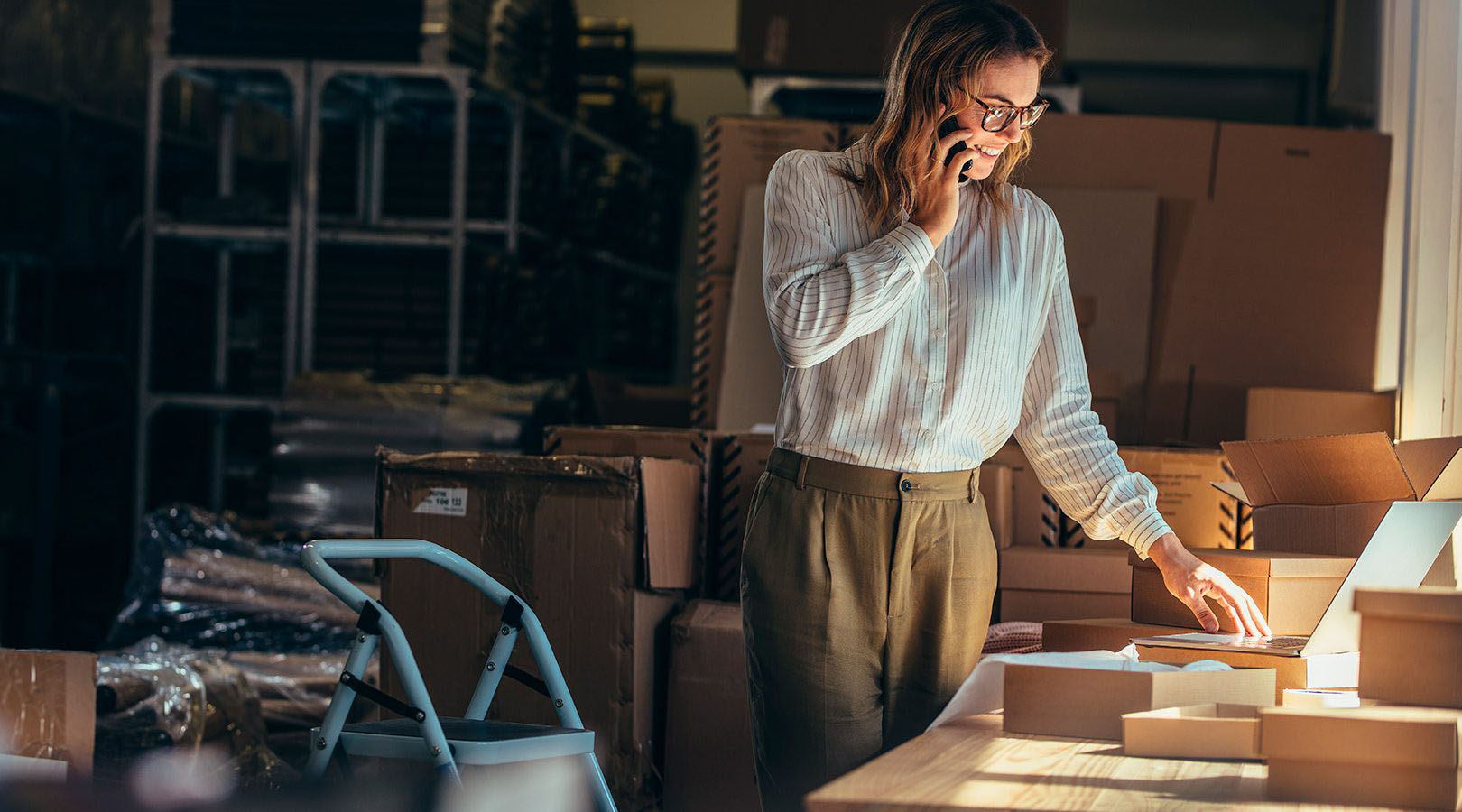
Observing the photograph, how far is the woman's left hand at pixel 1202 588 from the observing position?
191 centimetres

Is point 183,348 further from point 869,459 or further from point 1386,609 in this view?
point 1386,609

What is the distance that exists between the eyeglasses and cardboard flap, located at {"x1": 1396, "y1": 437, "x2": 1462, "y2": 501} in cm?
69

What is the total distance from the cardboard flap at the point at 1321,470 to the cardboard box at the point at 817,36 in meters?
2.87

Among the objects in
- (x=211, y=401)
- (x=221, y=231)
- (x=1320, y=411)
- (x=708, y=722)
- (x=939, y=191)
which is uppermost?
(x=221, y=231)

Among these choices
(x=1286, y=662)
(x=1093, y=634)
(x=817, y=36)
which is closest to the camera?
(x=1286, y=662)

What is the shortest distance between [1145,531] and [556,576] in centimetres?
160

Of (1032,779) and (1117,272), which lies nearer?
(1032,779)

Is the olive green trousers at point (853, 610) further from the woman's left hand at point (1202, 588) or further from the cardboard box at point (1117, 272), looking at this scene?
the cardboard box at point (1117, 272)

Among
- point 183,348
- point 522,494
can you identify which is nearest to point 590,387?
point 522,494

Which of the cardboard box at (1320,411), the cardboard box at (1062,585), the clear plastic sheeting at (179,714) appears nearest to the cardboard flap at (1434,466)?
the cardboard box at (1062,585)

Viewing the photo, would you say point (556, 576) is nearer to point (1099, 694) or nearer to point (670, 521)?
point (670, 521)

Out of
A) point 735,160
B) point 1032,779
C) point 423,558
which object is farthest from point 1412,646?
point 735,160

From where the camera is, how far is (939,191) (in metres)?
1.92

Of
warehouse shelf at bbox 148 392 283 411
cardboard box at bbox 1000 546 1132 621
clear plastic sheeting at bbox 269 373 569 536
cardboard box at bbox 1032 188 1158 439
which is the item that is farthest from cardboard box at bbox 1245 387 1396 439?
warehouse shelf at bbox 148 392 283 411
